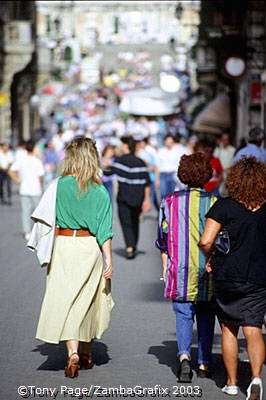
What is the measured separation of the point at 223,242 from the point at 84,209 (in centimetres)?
125

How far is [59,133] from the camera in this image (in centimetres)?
3538

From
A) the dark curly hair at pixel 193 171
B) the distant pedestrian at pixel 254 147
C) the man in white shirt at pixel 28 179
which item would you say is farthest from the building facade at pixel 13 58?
the dark curly hair at pixel 193 171

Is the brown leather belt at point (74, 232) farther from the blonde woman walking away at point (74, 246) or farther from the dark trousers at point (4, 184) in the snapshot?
the dark trousers at point (4, 184)

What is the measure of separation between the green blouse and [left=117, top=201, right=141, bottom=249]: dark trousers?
7.76m

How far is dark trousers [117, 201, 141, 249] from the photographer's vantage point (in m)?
16.0

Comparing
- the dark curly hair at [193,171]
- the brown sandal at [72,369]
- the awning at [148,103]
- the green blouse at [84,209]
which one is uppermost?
the dark curly hair at [193,171]

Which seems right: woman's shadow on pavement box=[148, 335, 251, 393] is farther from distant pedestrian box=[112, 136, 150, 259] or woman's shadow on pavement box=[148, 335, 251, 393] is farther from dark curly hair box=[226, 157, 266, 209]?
distant pedestrian box=[112, 136, 150, 259]

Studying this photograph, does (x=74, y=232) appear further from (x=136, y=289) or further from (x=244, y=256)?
(x=136, y=289)

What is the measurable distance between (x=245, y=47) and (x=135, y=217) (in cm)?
1605

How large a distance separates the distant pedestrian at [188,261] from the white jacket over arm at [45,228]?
2.40 feet

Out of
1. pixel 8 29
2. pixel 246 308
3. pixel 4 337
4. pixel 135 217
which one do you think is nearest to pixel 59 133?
pixel 8 29

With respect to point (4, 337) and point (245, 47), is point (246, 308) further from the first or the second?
point (245, 47)

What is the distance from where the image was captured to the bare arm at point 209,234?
736cm

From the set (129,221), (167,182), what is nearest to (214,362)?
(129,221)
